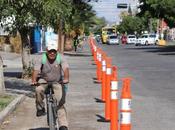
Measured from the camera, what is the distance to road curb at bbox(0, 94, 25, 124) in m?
12.6

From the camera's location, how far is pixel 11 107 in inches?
550

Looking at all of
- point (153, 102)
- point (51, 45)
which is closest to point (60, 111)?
point (51, 45)

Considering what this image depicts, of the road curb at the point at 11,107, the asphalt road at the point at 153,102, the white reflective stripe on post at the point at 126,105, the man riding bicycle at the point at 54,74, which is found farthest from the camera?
the road curb at the point at 11,107

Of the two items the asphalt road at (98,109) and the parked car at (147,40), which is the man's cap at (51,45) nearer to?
the asphalt road at (98,109)

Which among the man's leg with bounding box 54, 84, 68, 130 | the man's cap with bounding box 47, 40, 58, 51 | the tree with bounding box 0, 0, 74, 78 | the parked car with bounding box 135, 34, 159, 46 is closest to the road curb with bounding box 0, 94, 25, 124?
the tree with bounding box 0, 0, 74, 78

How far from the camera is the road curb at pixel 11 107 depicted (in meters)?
12.6

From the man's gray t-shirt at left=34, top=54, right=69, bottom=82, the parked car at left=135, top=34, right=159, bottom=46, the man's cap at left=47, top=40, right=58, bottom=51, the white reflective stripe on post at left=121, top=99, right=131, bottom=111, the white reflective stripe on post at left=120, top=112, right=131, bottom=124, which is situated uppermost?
the man's cap at left=47, top=40, right=58, bottom=51

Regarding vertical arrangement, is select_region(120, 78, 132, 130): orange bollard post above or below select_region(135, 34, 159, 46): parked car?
above

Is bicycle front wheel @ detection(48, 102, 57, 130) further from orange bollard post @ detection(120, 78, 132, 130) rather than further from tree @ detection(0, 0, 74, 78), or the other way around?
tree @ detection(0, 0, 74, 78)

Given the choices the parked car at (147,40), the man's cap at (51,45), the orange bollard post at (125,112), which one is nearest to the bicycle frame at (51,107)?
the man's cap at (51,45)

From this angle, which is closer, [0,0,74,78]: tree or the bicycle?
the bicycle

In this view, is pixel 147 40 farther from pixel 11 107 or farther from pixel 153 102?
pixel 11 107

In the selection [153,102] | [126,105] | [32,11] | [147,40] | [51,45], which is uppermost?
[32,11]

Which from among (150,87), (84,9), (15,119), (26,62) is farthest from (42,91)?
(84,9)
